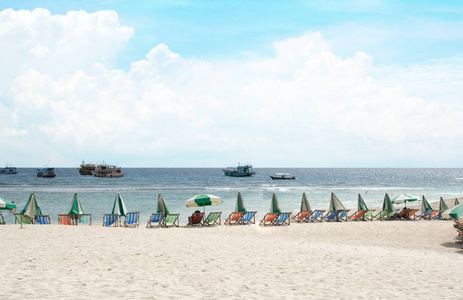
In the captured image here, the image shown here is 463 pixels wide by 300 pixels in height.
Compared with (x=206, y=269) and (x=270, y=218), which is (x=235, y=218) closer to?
(x=270, y=218)

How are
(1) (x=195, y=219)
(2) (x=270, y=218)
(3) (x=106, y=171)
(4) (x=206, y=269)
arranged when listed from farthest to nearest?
(3) (x=106, y=171), (2) (x=270, y=218), (1) (x=195, y=219), (4) (x=206, y=269)

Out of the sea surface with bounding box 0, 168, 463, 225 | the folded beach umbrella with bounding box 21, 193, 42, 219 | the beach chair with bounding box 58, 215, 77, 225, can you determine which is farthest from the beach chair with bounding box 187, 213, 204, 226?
the folded beach umbrella with bounding box 21, 193, 42, 219

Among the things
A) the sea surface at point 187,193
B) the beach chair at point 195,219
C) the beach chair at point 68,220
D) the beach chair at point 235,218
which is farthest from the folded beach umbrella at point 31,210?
the beach chair at point 235,218

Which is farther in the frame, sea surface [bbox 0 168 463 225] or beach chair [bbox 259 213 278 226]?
sea surface [bbox 0 168 463 225]

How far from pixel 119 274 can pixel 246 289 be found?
103 inches

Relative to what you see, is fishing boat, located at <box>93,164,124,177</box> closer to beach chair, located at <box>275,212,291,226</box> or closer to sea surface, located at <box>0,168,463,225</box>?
sea surface, located at <box>0,168,463,225</box>

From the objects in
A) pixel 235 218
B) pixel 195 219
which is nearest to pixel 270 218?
pixel 235 218

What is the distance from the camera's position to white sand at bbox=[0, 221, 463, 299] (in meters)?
6.21

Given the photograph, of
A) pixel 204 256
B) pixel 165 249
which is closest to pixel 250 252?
pixel 204 256

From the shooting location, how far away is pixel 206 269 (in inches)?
305

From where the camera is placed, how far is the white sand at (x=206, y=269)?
6.21 meters

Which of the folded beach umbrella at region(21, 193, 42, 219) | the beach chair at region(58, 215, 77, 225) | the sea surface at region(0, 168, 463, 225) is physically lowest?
the sea surface at region(0, 168, 463, 225)

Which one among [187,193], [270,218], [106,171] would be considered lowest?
[187,193]

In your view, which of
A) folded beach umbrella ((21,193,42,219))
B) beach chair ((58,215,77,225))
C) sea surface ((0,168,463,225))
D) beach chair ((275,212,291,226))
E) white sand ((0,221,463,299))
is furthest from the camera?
sea surface ((0,168,463,225))
